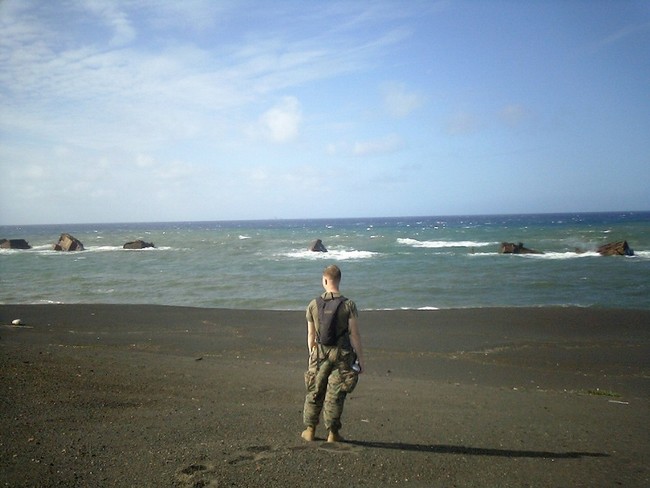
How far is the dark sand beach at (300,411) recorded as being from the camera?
4.76m

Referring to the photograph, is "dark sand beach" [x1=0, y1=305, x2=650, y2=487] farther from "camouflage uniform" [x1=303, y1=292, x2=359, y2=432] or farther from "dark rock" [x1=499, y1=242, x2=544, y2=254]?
"dark rock" [x1=499, y1=242, x2=544, y2=254]

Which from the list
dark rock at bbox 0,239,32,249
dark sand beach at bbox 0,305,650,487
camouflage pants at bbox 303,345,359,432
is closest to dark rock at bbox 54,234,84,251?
dark rock at bbox 0,239,32,249

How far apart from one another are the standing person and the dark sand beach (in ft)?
1.83

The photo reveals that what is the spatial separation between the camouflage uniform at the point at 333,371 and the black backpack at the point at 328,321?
0.15 feet

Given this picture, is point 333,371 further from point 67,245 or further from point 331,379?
point 67,245

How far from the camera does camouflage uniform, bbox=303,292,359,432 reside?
516cm

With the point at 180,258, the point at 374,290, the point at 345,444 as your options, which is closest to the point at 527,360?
the point at 345,444

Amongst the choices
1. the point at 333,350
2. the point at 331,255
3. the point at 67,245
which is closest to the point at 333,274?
the point at 333,350

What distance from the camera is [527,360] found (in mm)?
11586

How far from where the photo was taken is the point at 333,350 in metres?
5.22

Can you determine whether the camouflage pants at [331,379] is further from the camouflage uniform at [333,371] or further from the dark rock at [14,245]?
the dark rock at [14,245]

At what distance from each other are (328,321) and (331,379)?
25.0 inches

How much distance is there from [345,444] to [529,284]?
22.4m

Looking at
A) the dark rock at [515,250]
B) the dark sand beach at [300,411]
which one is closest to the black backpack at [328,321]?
the dark sand beach at [300,411]
